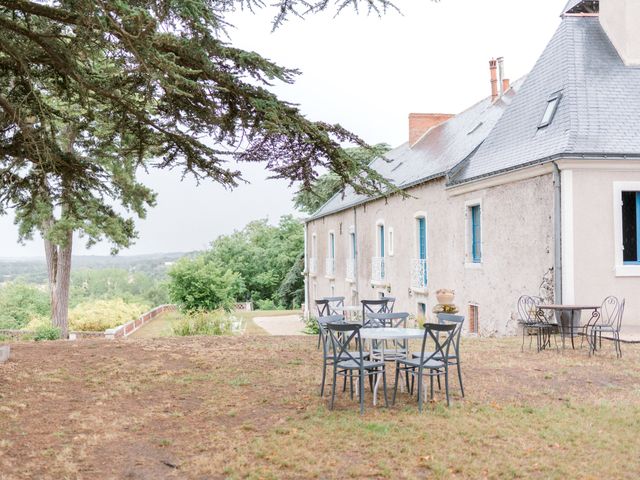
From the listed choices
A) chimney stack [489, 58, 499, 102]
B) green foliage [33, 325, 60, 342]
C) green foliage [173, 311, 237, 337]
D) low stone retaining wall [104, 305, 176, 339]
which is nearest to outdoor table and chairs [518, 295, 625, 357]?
green foliage [173, 311, 237, 337]

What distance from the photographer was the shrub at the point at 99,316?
84.5ft

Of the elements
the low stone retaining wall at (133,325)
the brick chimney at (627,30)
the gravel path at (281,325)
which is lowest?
the gravel path at (281,325)

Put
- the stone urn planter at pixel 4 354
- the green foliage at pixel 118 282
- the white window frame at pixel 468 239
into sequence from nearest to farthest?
the stone urn planter at pixel 4 354 → the white window frame at pixel 468 239 → the green foliage at pixel 118 282

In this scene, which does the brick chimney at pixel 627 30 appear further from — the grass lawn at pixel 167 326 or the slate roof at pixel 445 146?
the grass lawn at pixel 167 326

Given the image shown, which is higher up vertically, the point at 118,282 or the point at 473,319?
the point at 473,319

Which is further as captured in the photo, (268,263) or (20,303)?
(20,303)

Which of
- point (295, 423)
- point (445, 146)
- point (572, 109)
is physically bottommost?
point (295, 423)

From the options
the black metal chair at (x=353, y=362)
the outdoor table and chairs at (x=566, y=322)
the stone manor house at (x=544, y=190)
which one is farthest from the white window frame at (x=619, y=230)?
the black metal chair at (x=353, y=362)

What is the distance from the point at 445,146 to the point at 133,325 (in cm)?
1435

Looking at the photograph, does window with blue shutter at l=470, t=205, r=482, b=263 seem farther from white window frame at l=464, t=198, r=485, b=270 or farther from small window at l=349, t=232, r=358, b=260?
small window at l=349, t=232, r=358, b=260

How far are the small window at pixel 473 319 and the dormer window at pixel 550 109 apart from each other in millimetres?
4805

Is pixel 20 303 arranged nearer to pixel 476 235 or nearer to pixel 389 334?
pixel 476 235

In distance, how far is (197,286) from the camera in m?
26.4

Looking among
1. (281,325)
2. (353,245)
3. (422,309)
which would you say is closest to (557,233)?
(422,309)
